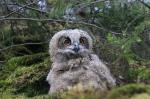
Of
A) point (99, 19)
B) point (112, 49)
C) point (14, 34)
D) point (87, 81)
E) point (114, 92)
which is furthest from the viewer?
point (14, 34)

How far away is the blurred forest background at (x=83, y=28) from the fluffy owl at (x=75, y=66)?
305mm

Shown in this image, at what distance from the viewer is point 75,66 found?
664 cm

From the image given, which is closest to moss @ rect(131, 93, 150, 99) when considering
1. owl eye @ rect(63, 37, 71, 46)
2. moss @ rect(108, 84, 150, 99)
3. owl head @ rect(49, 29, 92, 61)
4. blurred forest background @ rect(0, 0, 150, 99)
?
moss @ rect(108, 84, 150, 99)

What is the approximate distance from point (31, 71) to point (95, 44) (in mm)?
1226

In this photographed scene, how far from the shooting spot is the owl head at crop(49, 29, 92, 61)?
6.77m

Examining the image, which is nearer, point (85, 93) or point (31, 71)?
point (85, 93)

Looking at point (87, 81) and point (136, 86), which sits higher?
point (136, 86)

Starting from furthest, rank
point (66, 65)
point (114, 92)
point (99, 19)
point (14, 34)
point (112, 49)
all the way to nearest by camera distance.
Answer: point (14, 34) < point (99, 19) < point (112, 49) < point (66, 65) < point (114, 92)

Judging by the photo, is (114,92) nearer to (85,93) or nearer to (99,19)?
(85,93)

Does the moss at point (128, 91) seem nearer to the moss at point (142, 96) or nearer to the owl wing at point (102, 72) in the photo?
the moss at point (142, 96)

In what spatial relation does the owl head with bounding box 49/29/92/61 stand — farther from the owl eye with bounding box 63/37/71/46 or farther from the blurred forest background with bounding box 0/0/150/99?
the blurred forest background with bounding box 0/0/150/99

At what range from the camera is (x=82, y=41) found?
7.07 meters

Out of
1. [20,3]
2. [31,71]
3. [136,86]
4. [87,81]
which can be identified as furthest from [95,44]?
[136,86]

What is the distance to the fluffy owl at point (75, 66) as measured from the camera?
21.0 ft
